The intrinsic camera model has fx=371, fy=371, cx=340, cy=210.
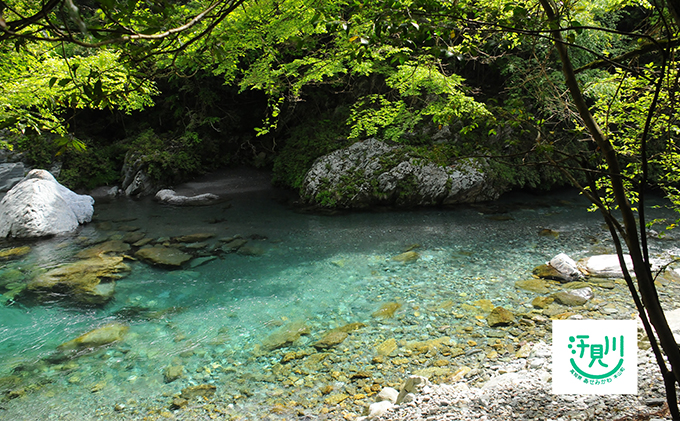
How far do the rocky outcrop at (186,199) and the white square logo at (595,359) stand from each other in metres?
11.8

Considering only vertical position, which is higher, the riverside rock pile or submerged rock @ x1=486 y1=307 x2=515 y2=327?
the riverside rock pile

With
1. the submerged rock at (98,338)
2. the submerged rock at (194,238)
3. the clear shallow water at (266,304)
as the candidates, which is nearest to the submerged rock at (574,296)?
the clear shallow water at (266,304)

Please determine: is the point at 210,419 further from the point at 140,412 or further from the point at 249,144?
the point at 249,144

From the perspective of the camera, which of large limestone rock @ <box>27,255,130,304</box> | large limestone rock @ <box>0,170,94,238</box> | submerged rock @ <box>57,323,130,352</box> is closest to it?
submerged rock @ <box>57,323,130,352</box>

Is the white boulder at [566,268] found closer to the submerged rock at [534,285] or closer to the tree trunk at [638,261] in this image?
the submerged rock at [534,285]

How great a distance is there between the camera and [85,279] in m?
6.99

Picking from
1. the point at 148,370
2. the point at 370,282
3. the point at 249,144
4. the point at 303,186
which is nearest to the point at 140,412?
the point at 148,370

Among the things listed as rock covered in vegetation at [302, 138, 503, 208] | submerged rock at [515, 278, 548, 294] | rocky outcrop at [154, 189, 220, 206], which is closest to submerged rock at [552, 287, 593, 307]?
submerged rock at [515, 278, 548, 294]

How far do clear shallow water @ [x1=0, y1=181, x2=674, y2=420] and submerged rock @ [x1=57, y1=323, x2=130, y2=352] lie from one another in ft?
0.48

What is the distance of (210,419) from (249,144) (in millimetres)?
14976

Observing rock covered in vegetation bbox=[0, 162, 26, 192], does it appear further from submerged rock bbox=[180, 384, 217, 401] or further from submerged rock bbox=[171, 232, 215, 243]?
submerged rock bbox=[180, 384, 217, 401]

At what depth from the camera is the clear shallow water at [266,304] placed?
4.20 m

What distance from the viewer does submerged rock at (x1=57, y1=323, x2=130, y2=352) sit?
5051mm

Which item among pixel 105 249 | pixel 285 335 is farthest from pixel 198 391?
pixel 105 249
